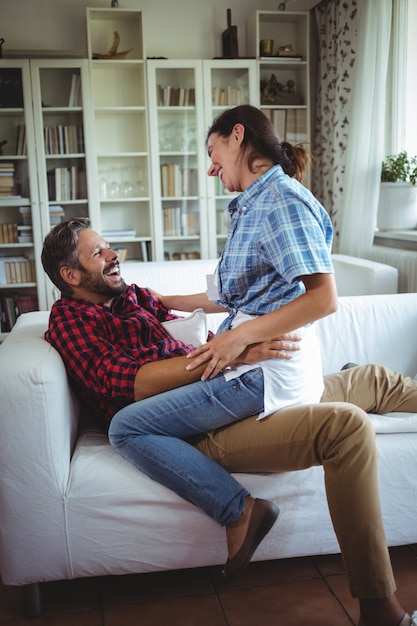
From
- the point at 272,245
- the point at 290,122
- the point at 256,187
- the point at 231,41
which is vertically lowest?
the point at 272,245

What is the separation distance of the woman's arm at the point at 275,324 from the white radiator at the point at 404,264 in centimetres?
219

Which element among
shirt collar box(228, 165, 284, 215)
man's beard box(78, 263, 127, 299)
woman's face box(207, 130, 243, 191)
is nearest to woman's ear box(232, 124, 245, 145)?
woman's face box(207, 130, 243, 191)

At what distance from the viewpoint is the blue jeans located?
5.09 feet

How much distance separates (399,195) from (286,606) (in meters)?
2.94

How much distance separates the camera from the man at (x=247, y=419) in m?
1.42

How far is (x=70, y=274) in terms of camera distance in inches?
74.9

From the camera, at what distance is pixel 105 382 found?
1674 millimetres

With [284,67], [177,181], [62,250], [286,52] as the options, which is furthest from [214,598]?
[284,67]

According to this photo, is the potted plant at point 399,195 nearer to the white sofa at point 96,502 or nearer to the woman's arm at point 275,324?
the white sofa at point 96,502

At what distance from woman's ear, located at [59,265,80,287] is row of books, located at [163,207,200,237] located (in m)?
3.14

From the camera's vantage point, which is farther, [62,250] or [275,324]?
[62,250]

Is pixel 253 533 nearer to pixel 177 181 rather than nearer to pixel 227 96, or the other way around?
pixel 177 181

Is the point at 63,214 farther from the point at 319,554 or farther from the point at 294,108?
the point at 319,554

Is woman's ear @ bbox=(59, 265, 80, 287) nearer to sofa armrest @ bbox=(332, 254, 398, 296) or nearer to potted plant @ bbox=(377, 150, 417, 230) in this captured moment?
sofa armrest @ bbox=(332, 254, 398, 296)
